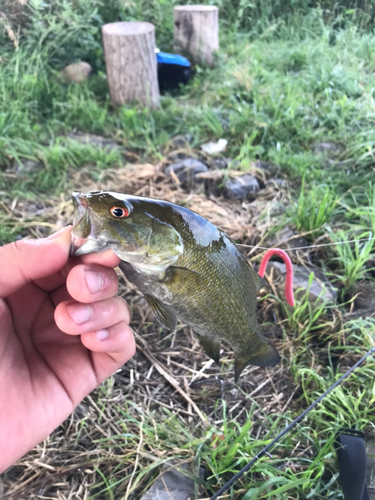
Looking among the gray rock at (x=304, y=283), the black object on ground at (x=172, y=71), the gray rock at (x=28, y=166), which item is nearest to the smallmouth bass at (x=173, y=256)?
the gray rock at (x=304, y=283)

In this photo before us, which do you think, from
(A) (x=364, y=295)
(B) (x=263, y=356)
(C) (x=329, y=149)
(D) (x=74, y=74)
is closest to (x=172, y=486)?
(B) (x=263, y=356)

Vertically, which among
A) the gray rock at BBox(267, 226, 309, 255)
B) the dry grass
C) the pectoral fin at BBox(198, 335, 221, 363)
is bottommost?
the dry grass

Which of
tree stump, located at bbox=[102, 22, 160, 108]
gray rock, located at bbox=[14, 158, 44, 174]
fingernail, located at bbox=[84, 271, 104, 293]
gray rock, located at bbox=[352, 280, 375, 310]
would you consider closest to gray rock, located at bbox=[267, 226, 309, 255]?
gray rock, located at bbox=[352, 280, 375, 310]

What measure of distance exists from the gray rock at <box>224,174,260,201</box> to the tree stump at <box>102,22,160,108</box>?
2154mm

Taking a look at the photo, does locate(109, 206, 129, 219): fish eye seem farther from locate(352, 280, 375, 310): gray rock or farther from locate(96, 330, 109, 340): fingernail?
locate(352, 280, 375, 310): gray rock

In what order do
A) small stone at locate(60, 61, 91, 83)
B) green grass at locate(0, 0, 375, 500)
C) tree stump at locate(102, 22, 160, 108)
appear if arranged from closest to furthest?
green grass at locate(0, 0, 375, 500) < tree stump at locate(102, 22, 160, 108) < small stone at locate(60, 61, 91, 83)

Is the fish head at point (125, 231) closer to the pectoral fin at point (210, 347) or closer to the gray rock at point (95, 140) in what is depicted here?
the pectoral fin at point (210, 347)

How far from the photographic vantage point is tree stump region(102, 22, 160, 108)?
4481 mm

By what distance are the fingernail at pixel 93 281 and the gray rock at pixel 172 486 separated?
988 mm

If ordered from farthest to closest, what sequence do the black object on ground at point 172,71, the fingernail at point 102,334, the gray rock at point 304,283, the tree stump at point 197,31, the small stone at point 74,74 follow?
1. the tree stump at point 197,31
2. the black object on ground at point 172,71
3. the small stone at point 74,74
4. the gray rock at point 304,283
5. the fingernail at point 102,334

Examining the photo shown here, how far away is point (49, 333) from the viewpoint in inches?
54.8

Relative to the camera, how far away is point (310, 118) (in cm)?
406

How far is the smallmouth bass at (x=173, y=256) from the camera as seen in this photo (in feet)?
3.35

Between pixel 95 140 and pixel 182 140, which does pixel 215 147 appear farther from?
pixel 95 140
